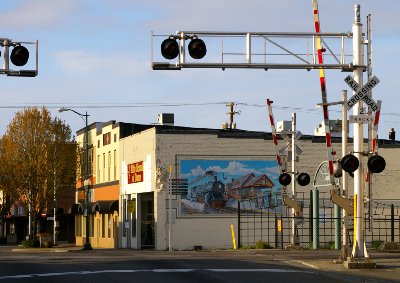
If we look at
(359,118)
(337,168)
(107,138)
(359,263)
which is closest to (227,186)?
(107,138)

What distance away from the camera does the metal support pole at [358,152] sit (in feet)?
71.7

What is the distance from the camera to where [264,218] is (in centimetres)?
4969

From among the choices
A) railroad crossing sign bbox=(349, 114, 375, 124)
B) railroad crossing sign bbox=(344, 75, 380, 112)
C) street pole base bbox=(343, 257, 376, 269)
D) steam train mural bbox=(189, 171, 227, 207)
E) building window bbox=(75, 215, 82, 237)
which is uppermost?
railroad crossing sign bbox=(344, 75, 380, 112)

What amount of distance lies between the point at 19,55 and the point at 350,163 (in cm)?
909

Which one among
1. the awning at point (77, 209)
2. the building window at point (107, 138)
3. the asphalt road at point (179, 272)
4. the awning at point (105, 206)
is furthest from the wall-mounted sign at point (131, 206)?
the asphalt road at point (179, 272)

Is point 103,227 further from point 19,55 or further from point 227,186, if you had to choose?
point 19,55

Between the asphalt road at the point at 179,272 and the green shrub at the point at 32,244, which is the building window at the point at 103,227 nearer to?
the green shrub at the point at 32,244

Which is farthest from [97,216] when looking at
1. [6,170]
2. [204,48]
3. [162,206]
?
[204,48]

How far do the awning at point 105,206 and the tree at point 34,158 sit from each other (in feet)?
12.8

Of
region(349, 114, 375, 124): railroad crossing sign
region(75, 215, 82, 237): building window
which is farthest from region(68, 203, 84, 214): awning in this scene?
region(349, 114, 375, 124): railroad crossing sign

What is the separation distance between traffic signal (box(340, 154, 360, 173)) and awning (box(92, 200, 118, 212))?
3741cm

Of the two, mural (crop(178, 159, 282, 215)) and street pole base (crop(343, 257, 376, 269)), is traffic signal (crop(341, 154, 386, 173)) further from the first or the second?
Answer: mural (crop(178, 159, 282, 215))

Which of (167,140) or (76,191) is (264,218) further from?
(76,191)

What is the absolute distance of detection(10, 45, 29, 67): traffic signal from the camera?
23219 millimetres
